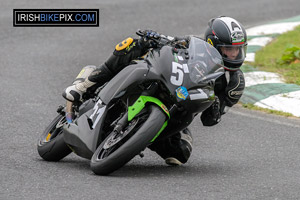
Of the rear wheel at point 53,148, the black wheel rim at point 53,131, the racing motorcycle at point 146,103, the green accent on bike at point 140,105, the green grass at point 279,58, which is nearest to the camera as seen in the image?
the racing motorcycle at point 146,103

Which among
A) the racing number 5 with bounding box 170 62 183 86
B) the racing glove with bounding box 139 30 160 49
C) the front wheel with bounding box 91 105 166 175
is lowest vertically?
the front wheel with bounding box 91 105 166 175

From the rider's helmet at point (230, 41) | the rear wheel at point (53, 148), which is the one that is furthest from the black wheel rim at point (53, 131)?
the rider's helmet at point (230, 41)

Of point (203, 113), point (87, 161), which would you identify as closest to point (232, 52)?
point (203, 113)

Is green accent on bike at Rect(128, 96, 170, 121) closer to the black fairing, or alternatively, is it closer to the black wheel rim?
the black fairing

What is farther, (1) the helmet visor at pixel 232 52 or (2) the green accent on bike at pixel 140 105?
(1) the helmet visor at pixel 232 52

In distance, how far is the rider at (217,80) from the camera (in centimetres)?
634

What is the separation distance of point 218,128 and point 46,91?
267 cm

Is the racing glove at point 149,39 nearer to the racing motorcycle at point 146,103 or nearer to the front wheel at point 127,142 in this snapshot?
the racing motorcycle at point 146,103

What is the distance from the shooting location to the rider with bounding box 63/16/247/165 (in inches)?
249

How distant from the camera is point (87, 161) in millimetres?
6684

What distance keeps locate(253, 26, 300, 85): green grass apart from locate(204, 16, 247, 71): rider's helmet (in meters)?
3.76

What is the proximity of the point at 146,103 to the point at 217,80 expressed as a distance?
95cm

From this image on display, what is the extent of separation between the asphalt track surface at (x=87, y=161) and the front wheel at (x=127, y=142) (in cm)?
13

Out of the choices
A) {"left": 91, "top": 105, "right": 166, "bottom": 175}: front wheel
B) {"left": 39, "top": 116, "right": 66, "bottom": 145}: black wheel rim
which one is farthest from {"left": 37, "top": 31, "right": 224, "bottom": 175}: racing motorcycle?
{"left": 39, "top": 116, "right": 66, "bottom": 145}: black wheel rim
